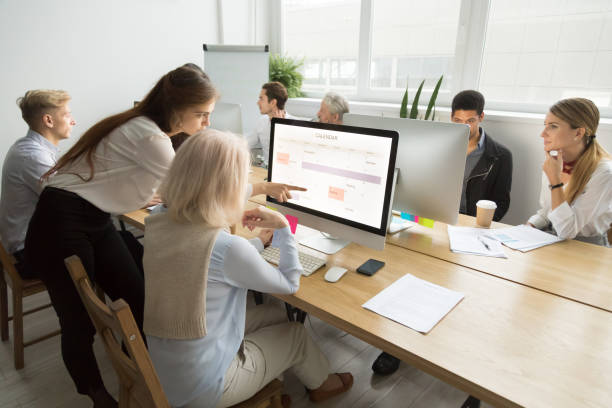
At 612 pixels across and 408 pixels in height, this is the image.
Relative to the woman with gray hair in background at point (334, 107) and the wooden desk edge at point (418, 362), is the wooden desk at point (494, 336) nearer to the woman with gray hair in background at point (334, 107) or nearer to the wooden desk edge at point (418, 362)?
the wooden desk edge at point (418, 362)

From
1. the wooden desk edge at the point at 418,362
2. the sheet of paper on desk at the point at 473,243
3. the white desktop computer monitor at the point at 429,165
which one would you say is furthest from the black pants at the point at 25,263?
the sheet of paper on desk at the point at 473,243

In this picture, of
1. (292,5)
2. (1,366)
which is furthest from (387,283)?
(292,5)

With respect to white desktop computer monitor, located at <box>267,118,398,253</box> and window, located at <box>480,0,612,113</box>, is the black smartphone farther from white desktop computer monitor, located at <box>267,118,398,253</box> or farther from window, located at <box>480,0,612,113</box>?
window, located at <box>480,0,612,113</box>

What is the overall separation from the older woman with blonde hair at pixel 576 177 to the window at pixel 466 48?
54.3 inches

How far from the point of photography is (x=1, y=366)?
6.30 ft

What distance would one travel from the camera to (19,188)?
191 centimetres

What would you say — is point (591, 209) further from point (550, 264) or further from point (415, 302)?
point (415, 302)

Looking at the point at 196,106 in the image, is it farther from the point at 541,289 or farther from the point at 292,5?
the point at 292,5

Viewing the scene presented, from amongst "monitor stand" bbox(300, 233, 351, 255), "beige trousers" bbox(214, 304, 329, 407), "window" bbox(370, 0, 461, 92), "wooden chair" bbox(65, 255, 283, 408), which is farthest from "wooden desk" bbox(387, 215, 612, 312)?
"window" bbox(370, 0, 461, 92)

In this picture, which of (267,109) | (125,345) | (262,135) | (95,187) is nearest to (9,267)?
(95,187)

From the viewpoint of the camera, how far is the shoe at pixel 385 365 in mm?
1878

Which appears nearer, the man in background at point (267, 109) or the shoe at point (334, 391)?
the shoe at point (334, 391)

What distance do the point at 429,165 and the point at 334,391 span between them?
1.04 m

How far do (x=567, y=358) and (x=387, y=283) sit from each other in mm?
515
